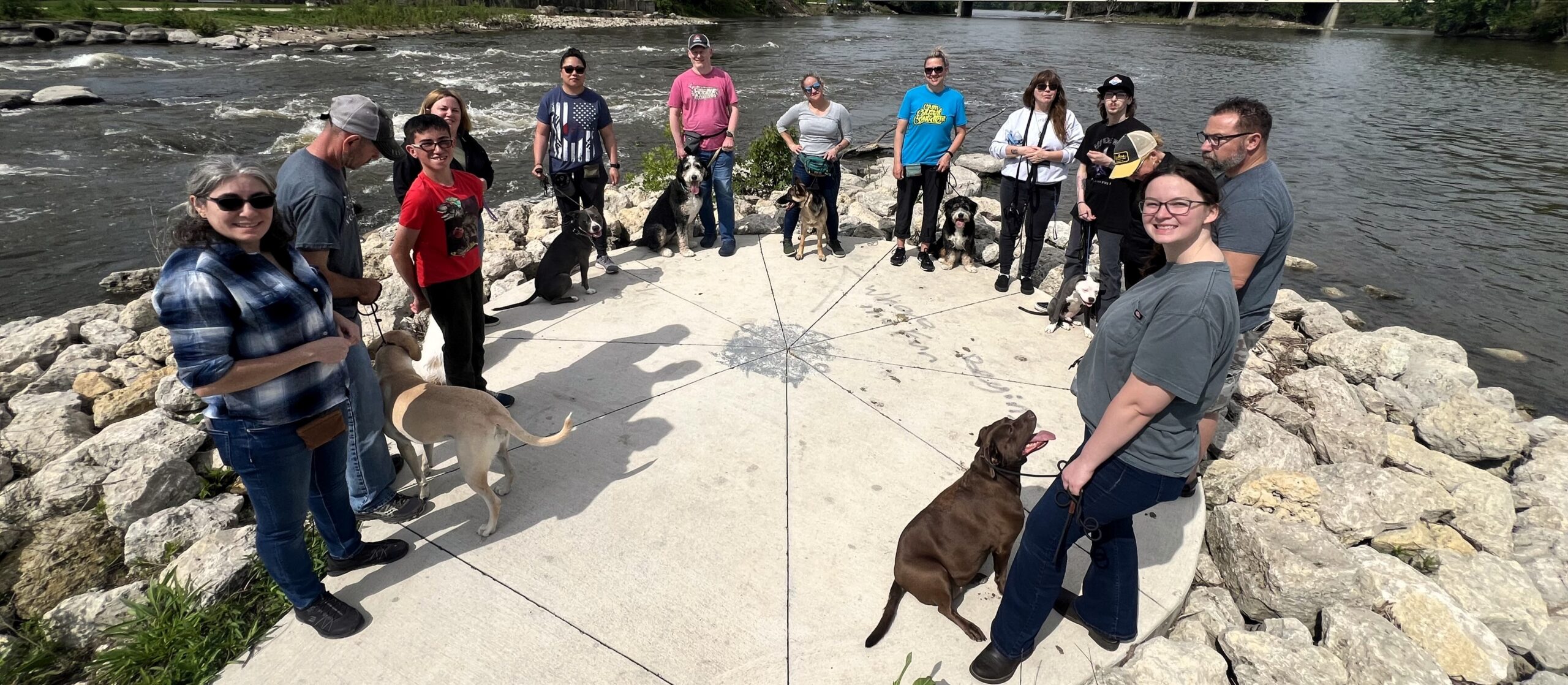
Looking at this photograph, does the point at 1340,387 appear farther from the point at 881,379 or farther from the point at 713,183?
the point at 713,183

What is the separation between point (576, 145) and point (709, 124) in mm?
1243

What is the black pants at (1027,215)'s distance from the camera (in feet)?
19.4

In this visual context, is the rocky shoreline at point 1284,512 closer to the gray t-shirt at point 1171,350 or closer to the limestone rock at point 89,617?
the limestone rock at point 89,617

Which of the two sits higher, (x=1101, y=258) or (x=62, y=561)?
(x=1101, y=258)

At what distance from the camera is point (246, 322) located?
7.58ft

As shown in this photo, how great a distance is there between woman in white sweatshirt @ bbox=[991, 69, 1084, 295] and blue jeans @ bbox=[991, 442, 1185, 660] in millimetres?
3719

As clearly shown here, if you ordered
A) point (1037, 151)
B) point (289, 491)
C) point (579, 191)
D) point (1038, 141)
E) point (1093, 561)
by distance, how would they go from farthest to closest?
point (579, 191) → point (1038, 141) → point (1037, 151) → point (1093, 561) → point (289, 491)

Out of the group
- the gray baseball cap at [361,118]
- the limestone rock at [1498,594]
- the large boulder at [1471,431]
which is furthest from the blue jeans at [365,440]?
the large boulder at [1471,431]

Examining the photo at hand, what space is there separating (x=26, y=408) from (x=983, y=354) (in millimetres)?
6971

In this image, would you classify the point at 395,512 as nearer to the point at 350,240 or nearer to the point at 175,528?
the point at 175,528

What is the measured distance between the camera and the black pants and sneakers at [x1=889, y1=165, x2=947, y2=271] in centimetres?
648

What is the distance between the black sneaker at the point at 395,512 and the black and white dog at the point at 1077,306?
4561 millimetres

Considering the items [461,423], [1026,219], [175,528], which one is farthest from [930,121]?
[175,528]

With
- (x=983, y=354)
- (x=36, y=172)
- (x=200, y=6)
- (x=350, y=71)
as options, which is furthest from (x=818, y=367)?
(x=200, y=6)
